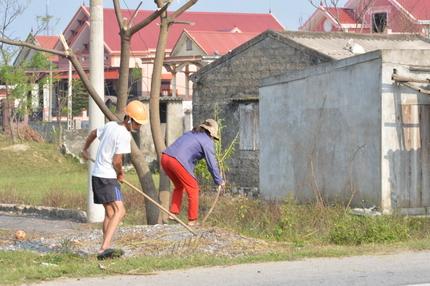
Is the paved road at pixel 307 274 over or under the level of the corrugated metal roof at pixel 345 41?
under

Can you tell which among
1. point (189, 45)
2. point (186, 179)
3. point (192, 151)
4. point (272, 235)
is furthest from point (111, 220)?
point (189, 45)

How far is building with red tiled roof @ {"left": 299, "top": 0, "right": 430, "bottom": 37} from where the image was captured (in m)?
34.0

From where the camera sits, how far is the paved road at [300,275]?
5875 millimetres

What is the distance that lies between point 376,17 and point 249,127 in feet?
81.8

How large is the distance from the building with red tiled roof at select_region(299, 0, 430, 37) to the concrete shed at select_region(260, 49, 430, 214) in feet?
72.8

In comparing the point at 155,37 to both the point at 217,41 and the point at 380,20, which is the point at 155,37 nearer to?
the point at 217,41

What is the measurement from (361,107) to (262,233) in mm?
2849

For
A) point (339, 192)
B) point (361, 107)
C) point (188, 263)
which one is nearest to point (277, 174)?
point (339, 192)

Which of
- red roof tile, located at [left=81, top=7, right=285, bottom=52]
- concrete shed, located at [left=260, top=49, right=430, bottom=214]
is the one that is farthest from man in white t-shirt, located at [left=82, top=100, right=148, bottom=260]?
red roof tile, located at [left=81, top=7, right=285, bottom=52]

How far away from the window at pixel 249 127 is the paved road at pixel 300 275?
1010cm

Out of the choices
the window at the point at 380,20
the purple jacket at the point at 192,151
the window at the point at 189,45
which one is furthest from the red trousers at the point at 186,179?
the window at the point at 380,20

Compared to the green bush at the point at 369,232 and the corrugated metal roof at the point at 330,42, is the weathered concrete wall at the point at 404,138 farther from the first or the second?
the corrugated metal roof at the point at 330,42

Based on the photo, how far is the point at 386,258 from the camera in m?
7.02

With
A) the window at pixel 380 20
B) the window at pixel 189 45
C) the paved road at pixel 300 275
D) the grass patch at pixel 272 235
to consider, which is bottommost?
the paved road at pixel 300 275
